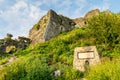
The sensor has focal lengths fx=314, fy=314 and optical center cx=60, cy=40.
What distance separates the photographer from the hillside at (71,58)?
50.3 ft

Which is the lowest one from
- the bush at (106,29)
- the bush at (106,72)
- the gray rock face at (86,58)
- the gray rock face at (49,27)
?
the bush at (106,72)

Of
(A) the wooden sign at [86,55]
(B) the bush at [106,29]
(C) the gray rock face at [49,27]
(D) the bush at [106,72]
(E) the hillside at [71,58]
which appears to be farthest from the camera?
(C) the gray rock face at [49,27]

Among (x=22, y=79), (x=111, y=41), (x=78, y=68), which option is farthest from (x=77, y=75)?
(x=111, y=41)

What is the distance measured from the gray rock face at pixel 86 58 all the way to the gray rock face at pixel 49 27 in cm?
1612

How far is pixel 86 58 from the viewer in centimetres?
1950

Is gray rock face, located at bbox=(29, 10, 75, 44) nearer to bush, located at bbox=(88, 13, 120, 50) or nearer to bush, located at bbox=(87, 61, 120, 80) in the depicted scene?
bush, located at bbox=(88, 13, 120, 50)

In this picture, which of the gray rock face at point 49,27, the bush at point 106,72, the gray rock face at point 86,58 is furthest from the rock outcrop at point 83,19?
the bush at point 106,72

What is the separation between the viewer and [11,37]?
38.9m

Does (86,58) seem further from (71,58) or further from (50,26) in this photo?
(50,26)

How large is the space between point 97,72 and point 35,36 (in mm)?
24342

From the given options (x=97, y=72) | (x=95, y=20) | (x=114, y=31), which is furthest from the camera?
(x=95, y=20)

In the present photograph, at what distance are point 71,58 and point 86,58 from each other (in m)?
3.13

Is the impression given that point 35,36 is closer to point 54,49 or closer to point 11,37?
point 11,37

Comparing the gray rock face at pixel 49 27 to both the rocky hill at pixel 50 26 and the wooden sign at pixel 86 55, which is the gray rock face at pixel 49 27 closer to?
the rocky hill at pixel 50 26
